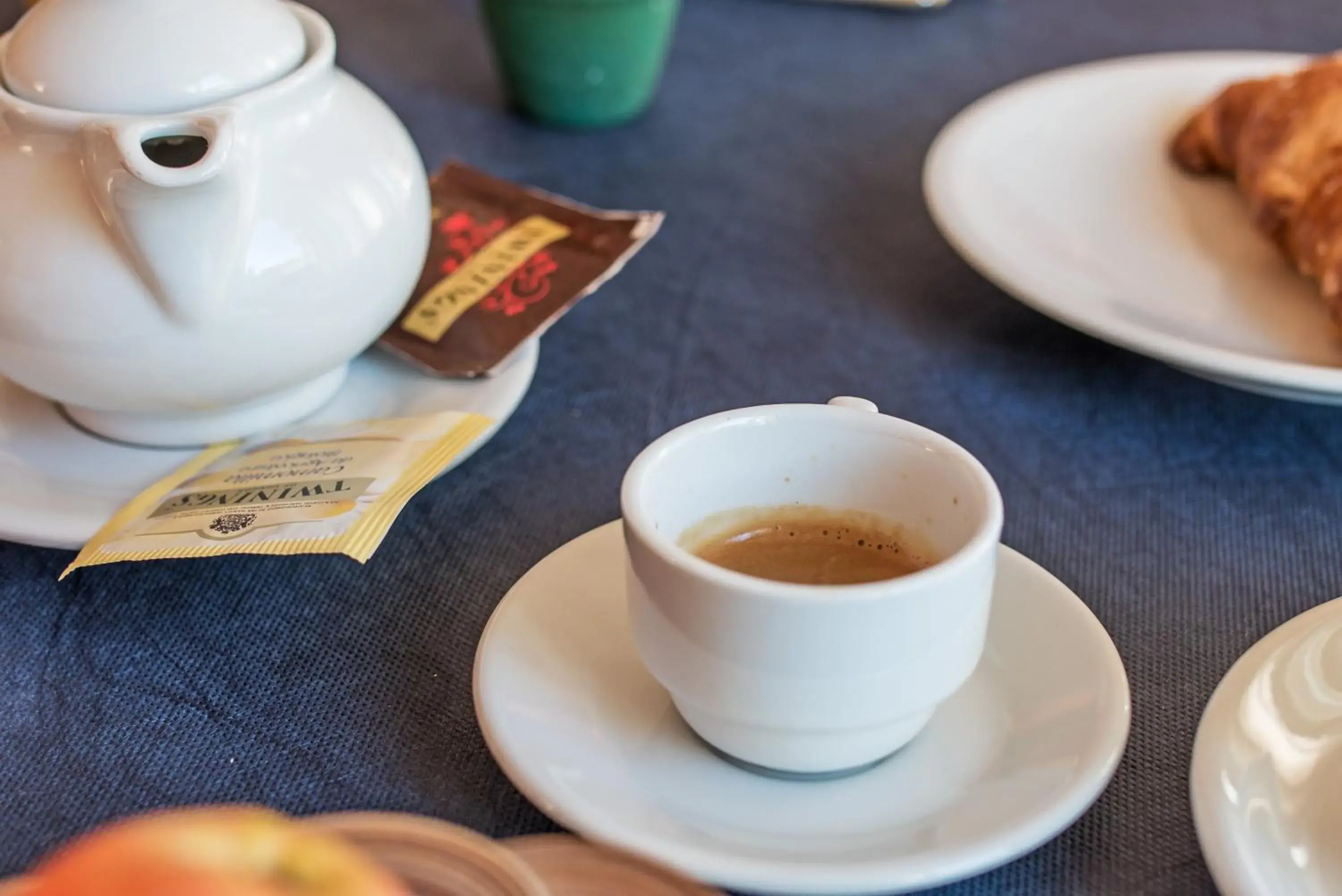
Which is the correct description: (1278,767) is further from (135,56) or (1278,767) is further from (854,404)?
(135,56)

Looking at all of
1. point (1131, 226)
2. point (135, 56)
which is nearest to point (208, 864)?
point (135, 56)

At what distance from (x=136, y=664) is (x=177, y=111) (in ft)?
0.84

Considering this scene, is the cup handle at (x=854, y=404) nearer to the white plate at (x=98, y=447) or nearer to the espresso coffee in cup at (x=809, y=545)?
the espresso coffee in cup at (x=809, y=545)

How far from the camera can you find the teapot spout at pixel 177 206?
1.81 ft

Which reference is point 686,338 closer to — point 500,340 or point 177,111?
point 500,340

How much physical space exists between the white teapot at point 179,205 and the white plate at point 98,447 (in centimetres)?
3

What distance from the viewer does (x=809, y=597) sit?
0.40 metres

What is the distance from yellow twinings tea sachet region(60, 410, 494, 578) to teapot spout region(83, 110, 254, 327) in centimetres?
9

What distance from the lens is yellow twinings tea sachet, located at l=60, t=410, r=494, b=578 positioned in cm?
55

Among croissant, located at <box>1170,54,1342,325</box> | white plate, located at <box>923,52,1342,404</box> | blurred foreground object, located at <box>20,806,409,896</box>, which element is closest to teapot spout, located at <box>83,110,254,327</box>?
blurred foreground object, located at <box>20,806,409,896</box>

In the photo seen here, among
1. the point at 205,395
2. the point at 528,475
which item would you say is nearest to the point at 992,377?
the point at 528,475

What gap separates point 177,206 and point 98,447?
17 centimetres

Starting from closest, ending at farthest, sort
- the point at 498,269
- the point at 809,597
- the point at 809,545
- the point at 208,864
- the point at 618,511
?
1. the point at 208,864
2. the point at 809,597
3. the point at 809,545
4. the point at 618,511
5. the point at 498,269

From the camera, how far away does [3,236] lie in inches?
22.5
